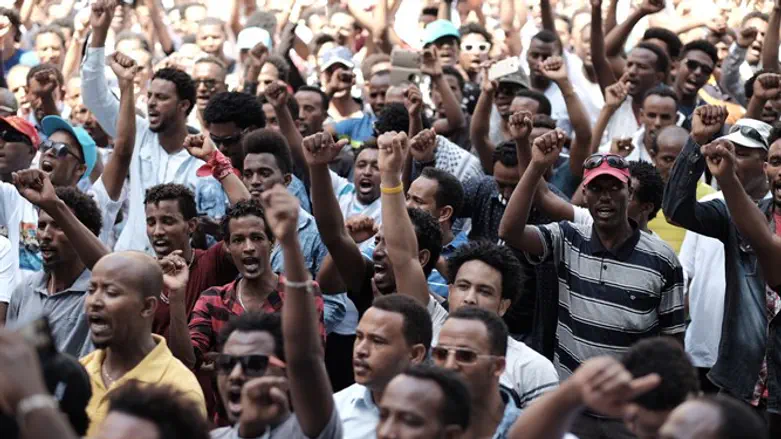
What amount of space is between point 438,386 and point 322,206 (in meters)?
2.15

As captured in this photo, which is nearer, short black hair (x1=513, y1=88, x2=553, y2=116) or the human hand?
the human hand

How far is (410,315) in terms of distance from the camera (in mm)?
5527

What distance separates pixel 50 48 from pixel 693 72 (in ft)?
19.6

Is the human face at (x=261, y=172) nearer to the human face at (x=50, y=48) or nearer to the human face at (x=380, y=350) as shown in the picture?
the human face at (x=380, y=350)

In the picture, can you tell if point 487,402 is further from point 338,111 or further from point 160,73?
point 338,111

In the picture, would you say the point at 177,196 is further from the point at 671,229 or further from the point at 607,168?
the point at 671,229

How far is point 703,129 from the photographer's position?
6332 mm

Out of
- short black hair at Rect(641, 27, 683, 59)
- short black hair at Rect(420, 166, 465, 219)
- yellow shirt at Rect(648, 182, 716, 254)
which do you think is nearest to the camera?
short black hair at Rect(420, 166, 465, 219)

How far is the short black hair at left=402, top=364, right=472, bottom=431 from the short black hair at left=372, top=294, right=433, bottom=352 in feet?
3.03

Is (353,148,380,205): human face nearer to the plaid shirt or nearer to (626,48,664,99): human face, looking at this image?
the plaid shirt

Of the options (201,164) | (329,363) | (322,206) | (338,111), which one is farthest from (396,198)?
(338,111)

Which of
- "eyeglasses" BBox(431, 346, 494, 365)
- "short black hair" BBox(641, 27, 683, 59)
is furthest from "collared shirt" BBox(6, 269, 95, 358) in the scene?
"short black hair" BBox(641, 27, 683, 59)

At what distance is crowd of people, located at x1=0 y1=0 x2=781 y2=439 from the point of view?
4539 mm

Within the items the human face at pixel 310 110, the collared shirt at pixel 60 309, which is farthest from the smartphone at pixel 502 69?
the collared shirt at pixel 60 309
